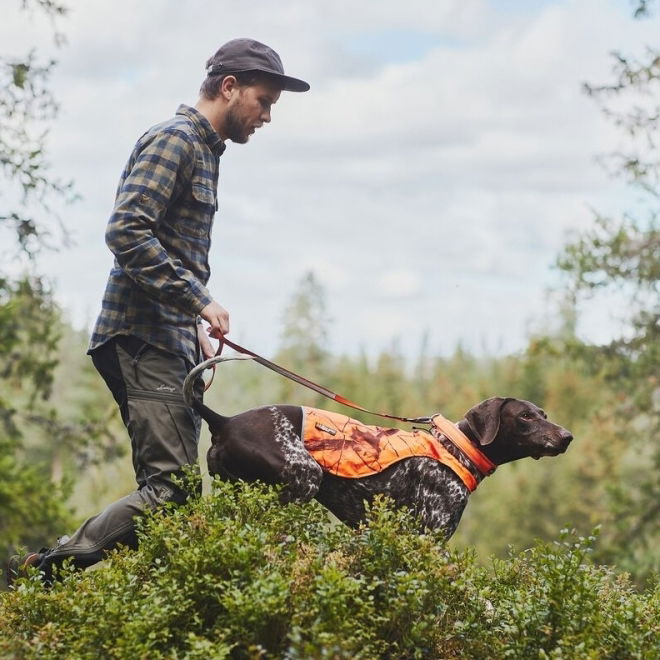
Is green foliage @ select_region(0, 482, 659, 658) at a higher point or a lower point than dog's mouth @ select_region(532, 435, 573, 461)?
lower

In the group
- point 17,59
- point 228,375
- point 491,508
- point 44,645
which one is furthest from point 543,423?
point 228,375

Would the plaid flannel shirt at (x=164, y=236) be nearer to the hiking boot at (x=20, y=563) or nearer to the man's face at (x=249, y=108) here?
the man's face at (x=249, y=108)

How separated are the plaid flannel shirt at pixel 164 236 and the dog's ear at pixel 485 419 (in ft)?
5.76

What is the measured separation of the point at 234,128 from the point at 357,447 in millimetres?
1986

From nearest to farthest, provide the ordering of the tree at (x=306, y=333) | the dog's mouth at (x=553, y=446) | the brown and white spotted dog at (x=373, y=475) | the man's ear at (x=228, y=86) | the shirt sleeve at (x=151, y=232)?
the shirt sleeve at (x=151, y=232), the brown and white spotted dog at (x=373, y=475), the man's ear at (x=228, y=86), the dog's mouth at (x=553, y=446), the tree at (x=306, y=333)

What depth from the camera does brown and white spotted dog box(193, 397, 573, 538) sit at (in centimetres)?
536

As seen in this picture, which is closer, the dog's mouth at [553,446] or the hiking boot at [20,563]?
the hiking boot at [20,563]

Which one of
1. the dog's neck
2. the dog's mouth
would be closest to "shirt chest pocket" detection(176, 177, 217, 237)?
the dog's neck

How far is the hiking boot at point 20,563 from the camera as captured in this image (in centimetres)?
547

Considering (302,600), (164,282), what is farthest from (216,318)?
(302,600)

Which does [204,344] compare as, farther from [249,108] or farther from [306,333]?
[306,333]

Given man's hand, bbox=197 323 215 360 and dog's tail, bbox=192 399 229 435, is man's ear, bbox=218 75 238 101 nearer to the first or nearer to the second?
man's hand, bbox=197 323 215 360

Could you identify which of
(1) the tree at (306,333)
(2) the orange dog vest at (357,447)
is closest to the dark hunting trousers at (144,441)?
(2) the orange dog vest at (357,447)

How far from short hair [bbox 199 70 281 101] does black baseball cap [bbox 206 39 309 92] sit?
0.02 metres
